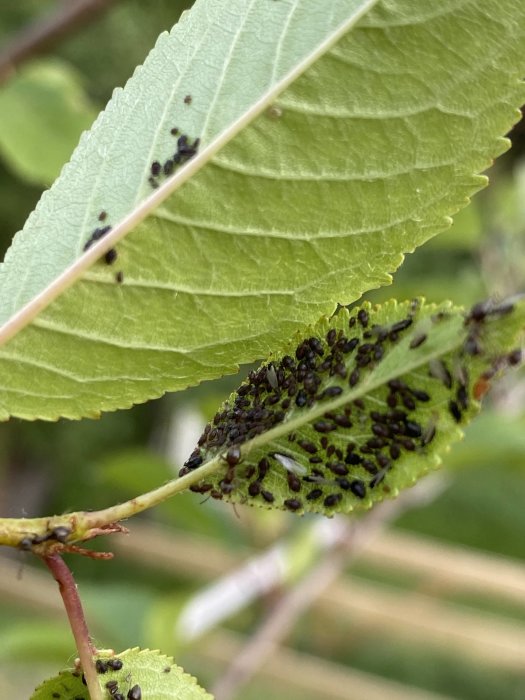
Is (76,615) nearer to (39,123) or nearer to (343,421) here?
(343,421)

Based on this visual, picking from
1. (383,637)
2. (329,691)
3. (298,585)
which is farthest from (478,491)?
(298,585)

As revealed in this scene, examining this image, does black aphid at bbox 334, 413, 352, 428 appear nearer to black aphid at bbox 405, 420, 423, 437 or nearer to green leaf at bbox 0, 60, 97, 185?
black aphid at bbox 405, 420, 423, 437

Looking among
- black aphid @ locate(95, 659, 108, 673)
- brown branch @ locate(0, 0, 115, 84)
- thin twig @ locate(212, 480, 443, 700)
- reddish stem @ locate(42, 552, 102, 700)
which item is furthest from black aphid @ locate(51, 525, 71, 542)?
thin twig @ locate(212, 480, 443, 700)

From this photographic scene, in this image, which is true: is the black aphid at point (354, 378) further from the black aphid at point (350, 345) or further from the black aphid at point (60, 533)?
the black aphid at point (60, 533)

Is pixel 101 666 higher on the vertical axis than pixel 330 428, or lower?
lower

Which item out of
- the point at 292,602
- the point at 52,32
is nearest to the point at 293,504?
the point at 52,32

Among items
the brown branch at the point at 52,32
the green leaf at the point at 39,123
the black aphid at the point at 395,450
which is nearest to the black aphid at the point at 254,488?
the black aphid at the point at 395,450
